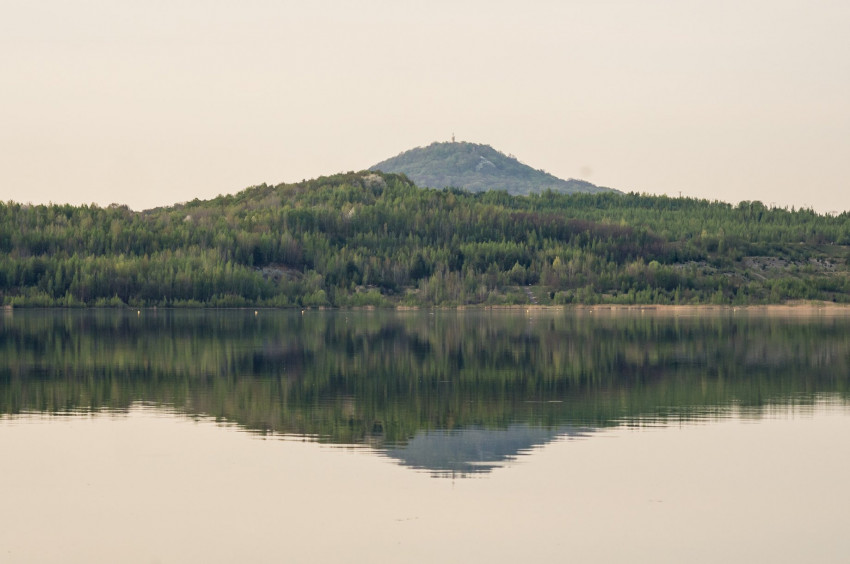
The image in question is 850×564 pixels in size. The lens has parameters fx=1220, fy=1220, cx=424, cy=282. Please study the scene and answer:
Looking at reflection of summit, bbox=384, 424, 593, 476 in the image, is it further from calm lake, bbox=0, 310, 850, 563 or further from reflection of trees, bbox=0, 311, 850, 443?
reflection of trees, bbox=0, 311, 850, 443

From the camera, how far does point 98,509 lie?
32.9 meters

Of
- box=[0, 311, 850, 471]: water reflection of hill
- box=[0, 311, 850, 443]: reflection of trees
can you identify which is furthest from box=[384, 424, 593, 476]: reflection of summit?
box=[0, 311, 850, 443]: reflection of trees

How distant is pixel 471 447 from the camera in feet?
136

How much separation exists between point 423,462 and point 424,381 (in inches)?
1004

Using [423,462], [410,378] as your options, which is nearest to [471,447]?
[423,462]

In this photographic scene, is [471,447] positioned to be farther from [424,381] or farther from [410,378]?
[410,378]

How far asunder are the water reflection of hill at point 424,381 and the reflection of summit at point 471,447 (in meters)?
0.10

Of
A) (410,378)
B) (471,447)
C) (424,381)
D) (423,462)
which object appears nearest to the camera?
(423,462)

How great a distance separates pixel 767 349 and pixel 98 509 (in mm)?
72440

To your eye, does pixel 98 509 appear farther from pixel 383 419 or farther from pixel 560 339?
pixel 560 339

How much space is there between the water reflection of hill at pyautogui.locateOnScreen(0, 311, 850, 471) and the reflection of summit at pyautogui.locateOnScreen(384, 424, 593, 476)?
0.10 metres

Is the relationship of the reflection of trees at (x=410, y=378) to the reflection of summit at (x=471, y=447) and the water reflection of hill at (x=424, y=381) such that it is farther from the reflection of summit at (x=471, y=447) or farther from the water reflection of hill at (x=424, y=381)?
the reflection of summit at (x=471, y=447)

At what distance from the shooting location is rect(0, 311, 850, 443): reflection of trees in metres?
51.0

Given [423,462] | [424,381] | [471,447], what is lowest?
[423,462]
